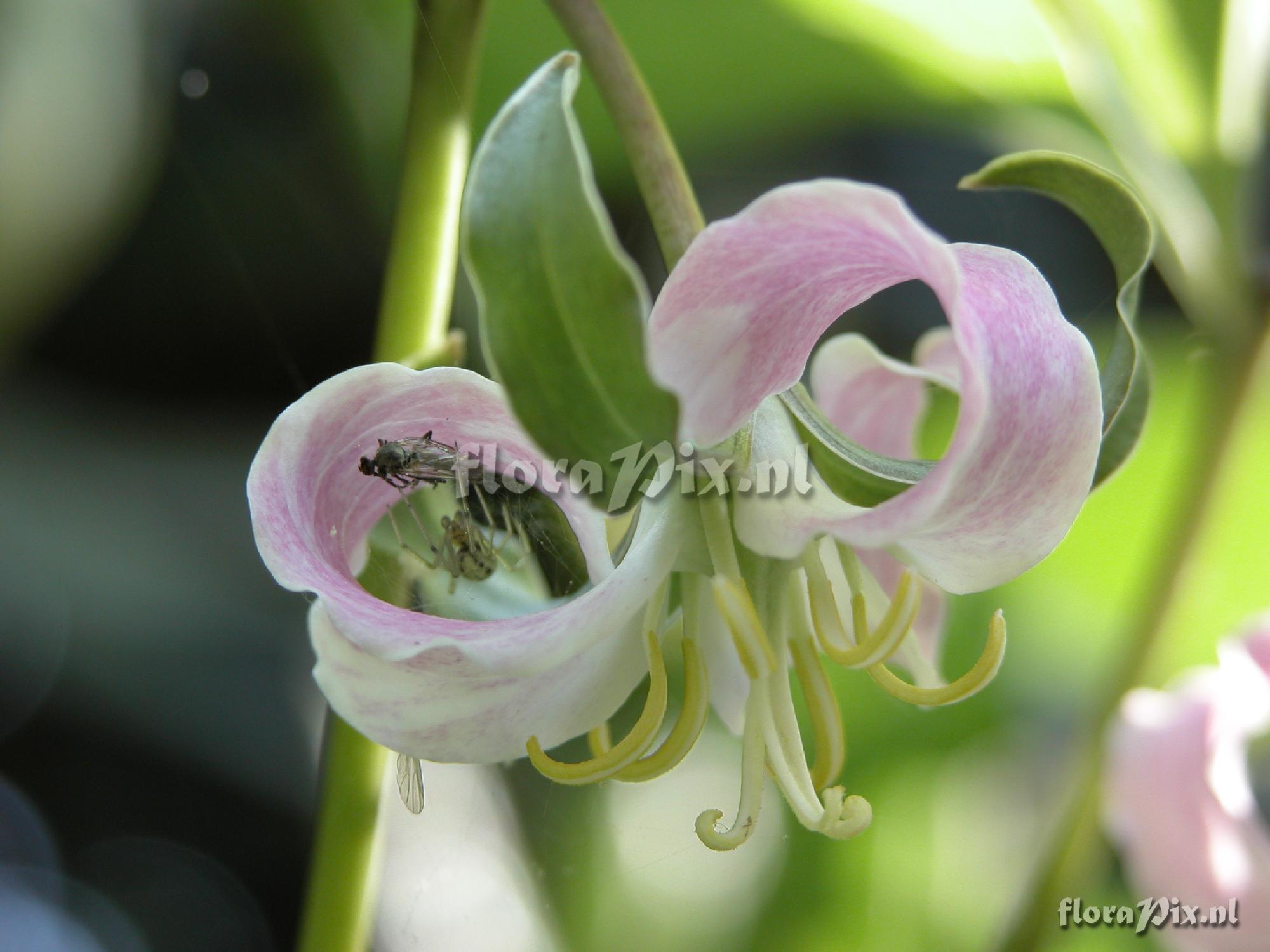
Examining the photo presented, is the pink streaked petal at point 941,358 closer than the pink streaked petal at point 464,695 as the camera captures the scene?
No

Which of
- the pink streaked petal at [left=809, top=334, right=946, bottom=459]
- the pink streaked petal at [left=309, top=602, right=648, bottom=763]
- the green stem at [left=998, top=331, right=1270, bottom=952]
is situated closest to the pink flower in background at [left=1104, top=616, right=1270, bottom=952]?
the green stem at [left=998, top=331, right=1270, bottom=952]

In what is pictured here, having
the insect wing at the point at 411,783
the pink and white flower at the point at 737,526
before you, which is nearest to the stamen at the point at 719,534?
the pink and white flower at the point at 737,526

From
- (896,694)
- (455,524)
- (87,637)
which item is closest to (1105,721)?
(896,694)

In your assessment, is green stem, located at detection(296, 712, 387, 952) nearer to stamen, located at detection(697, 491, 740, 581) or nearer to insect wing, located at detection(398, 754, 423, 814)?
insect wing, located at detection(398, 754, 423, 814)

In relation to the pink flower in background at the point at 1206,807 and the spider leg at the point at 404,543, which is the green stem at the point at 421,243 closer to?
the spider leg at the point at 404,543

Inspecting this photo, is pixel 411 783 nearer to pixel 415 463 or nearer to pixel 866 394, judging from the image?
pixel 415 463

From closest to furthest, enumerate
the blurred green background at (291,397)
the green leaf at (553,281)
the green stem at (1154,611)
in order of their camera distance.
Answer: the green leaf at (553,281) < the blurred green background at (291,397) < the green stem at (1154,611)
